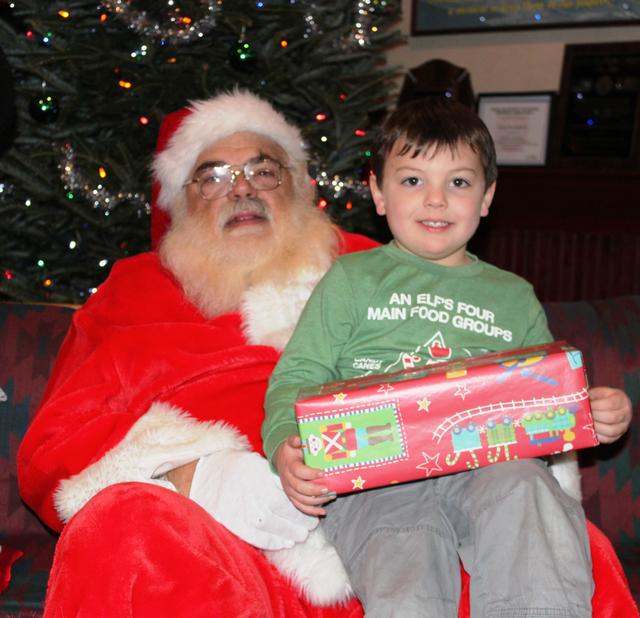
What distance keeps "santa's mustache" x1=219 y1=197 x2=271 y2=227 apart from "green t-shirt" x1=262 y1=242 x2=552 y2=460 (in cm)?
56

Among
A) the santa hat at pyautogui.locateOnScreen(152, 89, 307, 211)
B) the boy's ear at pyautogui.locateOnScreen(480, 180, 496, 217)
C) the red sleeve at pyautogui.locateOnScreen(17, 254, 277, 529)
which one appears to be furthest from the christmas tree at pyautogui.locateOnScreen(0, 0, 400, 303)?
the boy's ear at pyautogui.locateOnScreen(480, 180, 496, 217)

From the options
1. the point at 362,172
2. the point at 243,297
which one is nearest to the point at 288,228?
the point at 243,297

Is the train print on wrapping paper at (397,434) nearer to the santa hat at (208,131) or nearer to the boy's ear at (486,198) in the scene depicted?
the boy's ear at (486,198)

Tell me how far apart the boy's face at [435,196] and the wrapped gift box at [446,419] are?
1.22ft

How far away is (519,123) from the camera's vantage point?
4652 millimetres

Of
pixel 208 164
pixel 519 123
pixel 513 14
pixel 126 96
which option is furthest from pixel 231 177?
pixel 513 14

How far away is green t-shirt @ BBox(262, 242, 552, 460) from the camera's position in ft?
5.84

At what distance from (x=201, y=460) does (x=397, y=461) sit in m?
0.60

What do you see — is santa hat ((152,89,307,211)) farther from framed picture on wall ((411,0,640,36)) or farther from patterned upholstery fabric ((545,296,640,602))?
framed picture on wall ((411,0,640,36))

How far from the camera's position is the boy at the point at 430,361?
1489mm

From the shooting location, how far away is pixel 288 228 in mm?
2400

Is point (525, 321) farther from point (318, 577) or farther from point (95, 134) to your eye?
point (95, 134)

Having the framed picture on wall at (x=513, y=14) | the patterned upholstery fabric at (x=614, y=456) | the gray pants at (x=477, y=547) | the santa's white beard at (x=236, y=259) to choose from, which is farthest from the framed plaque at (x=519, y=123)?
the gray pants at (x=477, y=547)

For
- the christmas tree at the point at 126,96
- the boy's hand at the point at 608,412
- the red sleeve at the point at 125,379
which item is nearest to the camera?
the boy's hand at the point at 608,412
